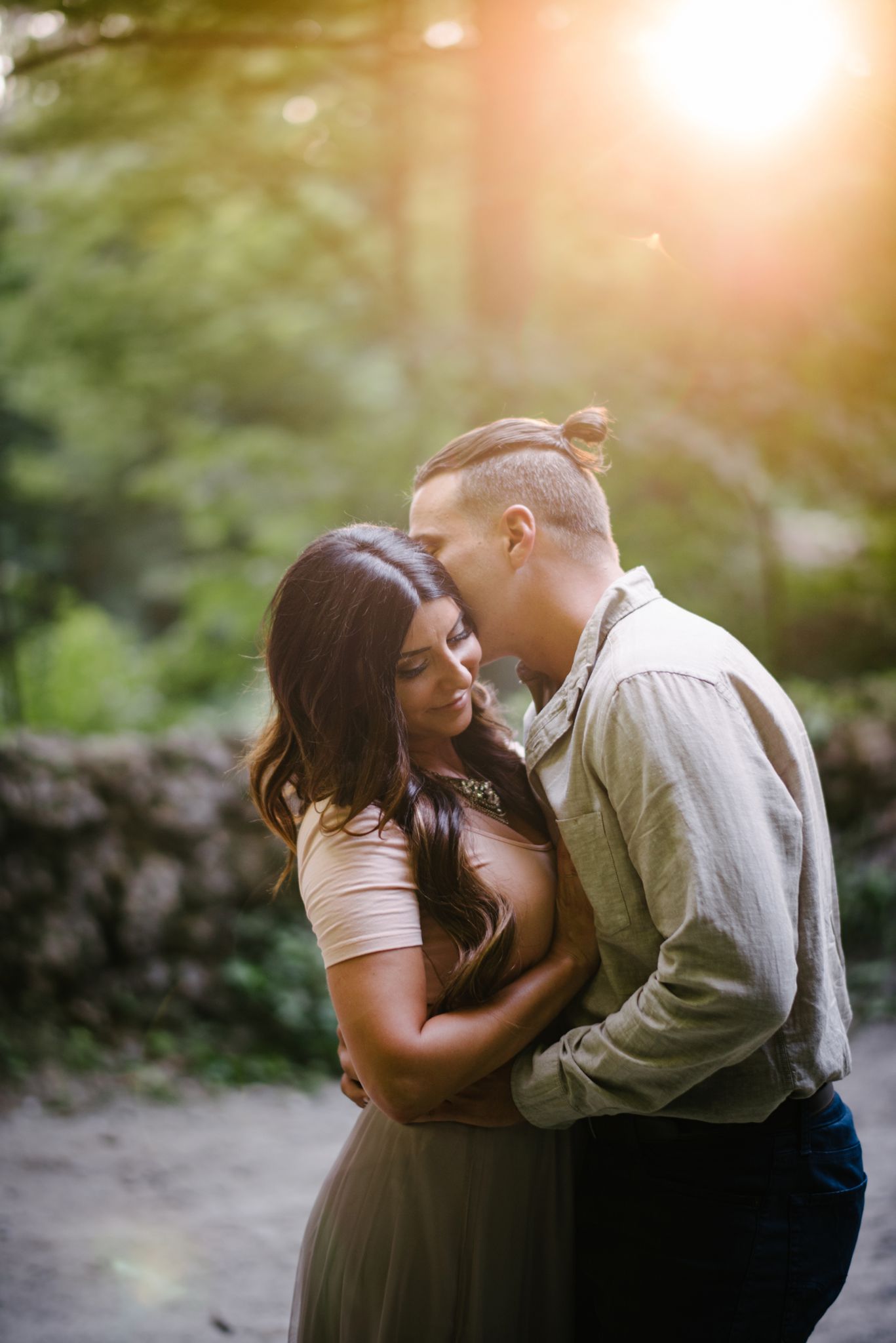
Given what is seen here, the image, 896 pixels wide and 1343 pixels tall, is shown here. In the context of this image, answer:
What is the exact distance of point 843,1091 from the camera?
4.74 meters

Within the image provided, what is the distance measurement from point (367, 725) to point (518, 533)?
517 mm

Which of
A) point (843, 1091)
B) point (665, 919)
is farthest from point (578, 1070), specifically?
point (843, 1091)

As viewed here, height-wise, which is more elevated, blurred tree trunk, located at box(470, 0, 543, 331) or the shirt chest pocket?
blurred tree trunk, located at box(470, 0, 543, 331)

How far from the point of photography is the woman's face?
74.5 inches

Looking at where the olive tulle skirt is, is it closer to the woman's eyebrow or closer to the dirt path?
the woman's eyebrow

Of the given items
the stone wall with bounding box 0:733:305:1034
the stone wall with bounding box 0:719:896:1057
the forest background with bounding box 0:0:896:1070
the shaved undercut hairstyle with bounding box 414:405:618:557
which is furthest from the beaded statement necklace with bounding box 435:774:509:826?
the stone wall with bounding box 0:719:896:1057

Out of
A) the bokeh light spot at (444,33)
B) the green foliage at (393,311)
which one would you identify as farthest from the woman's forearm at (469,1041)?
the bokeh light spot at (444,33)

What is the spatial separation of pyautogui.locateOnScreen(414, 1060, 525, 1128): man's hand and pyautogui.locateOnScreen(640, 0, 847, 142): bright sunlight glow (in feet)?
10.1

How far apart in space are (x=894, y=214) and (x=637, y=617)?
140 inches

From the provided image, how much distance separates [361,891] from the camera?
166cm

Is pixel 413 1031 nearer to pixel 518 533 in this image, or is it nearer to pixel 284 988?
pixel 518 533

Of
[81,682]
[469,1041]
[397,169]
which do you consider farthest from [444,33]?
[469,1041]

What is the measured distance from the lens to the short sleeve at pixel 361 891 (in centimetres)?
163

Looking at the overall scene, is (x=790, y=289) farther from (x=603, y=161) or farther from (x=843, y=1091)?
(x=843, y=1091)
